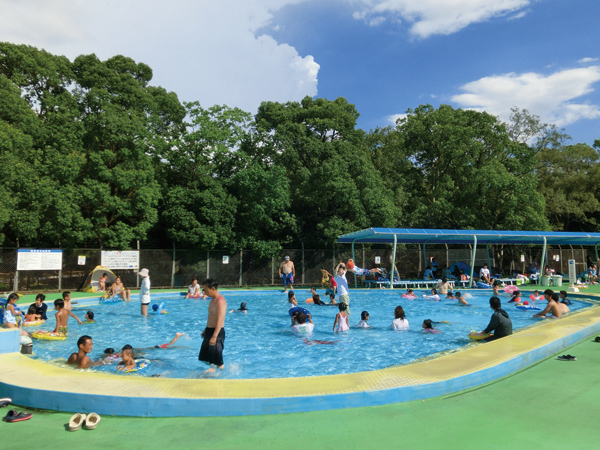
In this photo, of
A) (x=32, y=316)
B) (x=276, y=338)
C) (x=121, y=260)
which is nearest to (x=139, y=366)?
(x=276, y=338)

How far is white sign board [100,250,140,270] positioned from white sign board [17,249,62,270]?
7.46ft

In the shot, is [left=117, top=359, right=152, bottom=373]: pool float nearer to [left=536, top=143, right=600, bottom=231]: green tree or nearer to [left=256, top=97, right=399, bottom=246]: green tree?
[left=256, top=97, right=399, bottom=246]: green tree

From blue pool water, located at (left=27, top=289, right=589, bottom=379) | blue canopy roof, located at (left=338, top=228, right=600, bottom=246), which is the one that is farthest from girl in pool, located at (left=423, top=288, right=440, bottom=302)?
blue canopy roof, located at (left=338, top=228, right=600, bottom=246)

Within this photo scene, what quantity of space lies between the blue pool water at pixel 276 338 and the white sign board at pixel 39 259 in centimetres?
457

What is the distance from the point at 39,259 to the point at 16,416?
18365 millimetres

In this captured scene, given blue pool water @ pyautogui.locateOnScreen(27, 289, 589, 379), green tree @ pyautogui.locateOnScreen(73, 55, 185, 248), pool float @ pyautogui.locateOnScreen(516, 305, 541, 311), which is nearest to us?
blue pool water @ pyautogui.locateOnScreen(27, 289, 589, 379)

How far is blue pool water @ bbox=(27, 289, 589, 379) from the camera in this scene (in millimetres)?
9188

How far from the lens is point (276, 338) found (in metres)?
12.1

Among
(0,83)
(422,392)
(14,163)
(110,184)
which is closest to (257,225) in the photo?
(110,184)

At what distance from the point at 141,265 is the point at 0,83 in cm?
1151

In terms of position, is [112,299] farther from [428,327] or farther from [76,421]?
[76,421]

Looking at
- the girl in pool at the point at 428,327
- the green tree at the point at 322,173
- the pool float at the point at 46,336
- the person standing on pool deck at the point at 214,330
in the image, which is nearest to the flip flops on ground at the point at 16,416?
the person standing on pool deck at the point at 214,330

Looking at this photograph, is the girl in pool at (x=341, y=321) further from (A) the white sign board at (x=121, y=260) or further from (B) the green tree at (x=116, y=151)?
(B) the green tree at (x=116, y=151)

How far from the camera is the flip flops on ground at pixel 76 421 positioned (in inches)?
178
